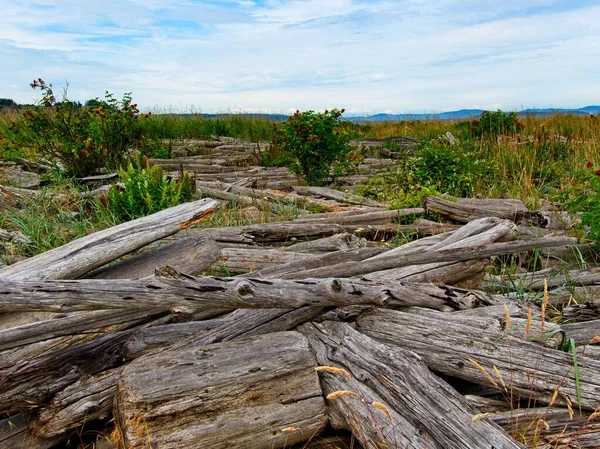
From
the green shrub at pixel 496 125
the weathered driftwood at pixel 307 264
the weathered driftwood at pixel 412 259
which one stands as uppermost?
the green shrub at pixel 496 125

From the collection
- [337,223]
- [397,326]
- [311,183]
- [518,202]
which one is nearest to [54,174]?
[311,183]

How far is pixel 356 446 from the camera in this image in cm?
280

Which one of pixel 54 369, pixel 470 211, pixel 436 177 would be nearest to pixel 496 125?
pixel 436 177

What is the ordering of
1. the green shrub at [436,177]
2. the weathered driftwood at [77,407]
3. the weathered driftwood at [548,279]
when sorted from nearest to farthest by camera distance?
the weathered driftwood at [77,407] < the weathered driftwood at [548,279] < the green shrub at [436,177]

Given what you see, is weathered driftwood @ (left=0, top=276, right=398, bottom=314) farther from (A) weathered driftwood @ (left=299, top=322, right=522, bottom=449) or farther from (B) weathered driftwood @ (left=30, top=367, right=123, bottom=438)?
(B) weathered driftwood @ (left=30, top=367, right=123, bottom=438)

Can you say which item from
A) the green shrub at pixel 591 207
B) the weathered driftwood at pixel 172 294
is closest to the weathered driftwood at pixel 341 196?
the green shrub at pixel 591 207

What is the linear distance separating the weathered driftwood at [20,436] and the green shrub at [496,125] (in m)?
12.6

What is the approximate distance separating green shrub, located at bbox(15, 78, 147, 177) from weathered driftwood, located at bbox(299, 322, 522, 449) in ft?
25.5

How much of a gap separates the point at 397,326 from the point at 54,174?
752 cm

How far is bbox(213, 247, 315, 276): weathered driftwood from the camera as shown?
4.68m

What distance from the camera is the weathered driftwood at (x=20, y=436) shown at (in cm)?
279

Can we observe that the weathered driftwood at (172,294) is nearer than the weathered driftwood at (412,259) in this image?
Yes

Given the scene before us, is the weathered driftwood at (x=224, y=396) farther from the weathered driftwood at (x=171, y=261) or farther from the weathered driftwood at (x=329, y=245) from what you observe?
the weathered driftwood at (x=329, y=245)

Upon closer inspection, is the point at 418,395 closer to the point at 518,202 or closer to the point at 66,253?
the point at 66,253
